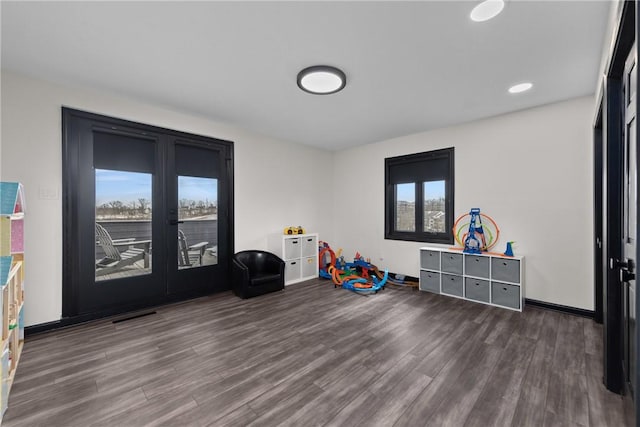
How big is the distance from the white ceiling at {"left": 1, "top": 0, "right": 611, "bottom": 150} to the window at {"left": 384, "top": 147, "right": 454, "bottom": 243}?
46.4 inches

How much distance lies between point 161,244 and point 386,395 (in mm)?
3218

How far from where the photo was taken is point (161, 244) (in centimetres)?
353

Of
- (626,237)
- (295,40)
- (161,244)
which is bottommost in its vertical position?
(161,244)

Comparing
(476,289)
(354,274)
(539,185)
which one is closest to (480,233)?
(476,289)

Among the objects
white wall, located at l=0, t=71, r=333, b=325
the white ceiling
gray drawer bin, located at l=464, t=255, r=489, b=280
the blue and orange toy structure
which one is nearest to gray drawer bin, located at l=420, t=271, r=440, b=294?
the blue and orange toy structure

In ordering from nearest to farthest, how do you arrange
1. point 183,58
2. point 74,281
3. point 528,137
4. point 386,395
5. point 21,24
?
1. point 386,395
2. point 21,24
3. point 183,58
4. point 74,281
5. point 528,137

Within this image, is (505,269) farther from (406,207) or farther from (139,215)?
(139,215)

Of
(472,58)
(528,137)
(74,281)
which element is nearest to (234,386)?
(74,281)

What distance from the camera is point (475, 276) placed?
3.66m

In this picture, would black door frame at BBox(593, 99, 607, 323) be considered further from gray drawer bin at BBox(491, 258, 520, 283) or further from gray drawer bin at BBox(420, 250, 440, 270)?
gray drawer bin at BBox(420, 250, 440, 270)

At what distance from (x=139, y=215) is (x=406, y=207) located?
4.21m

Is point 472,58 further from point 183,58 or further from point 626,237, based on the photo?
point 183,58

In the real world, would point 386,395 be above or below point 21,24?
below

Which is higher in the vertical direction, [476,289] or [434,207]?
[434,207]
